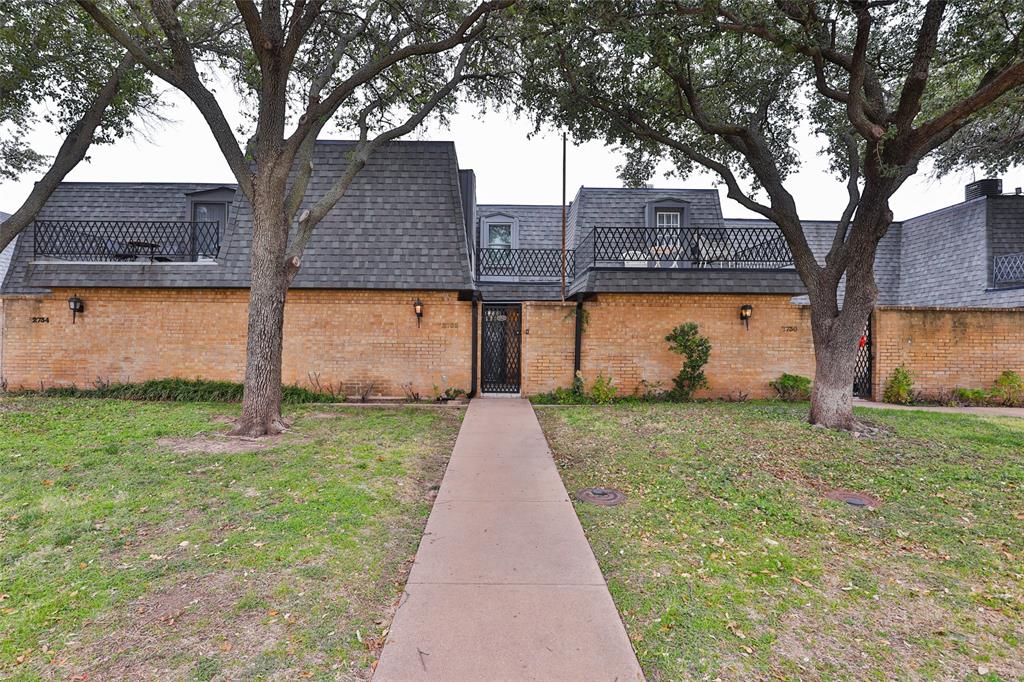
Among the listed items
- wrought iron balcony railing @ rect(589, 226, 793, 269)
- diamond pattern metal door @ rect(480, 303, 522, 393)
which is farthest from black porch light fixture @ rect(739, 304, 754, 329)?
diamond pattern metal door @ rect(480, 303, 522, 393)

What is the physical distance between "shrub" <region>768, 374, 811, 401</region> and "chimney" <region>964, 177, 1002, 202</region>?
11.9 metres

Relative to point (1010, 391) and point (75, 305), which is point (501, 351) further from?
point (1010, 391)

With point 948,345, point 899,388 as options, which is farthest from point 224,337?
point 948,345

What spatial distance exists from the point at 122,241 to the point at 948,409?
66.7ft

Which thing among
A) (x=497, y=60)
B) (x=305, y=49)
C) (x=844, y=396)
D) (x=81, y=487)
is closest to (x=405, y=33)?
(x=497, y=60)

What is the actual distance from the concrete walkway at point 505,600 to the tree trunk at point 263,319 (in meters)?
3.86

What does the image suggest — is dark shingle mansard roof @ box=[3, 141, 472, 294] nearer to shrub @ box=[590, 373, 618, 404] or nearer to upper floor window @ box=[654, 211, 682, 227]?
shrub @ box=[590, 373, 618, 404]

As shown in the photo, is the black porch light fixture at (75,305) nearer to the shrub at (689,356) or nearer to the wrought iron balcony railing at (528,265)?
the wrought iron balcony railing at (528,265)

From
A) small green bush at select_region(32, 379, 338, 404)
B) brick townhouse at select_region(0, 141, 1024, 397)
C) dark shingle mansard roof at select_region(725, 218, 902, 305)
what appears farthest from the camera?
dark shingle mansard roof at select_region(725, 218, 902, 305)

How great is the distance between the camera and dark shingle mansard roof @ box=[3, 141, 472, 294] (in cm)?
1024

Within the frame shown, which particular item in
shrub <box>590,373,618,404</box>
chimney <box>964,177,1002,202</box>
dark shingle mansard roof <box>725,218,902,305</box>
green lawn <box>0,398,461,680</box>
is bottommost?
green lawn <box>0,398,461,680</box>

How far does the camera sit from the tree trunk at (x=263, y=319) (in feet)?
22.4

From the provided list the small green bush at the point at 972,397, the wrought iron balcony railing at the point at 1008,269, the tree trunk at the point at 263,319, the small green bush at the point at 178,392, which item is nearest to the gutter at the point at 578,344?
the small green bush at the point at 178,392

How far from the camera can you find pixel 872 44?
8.00 meters
